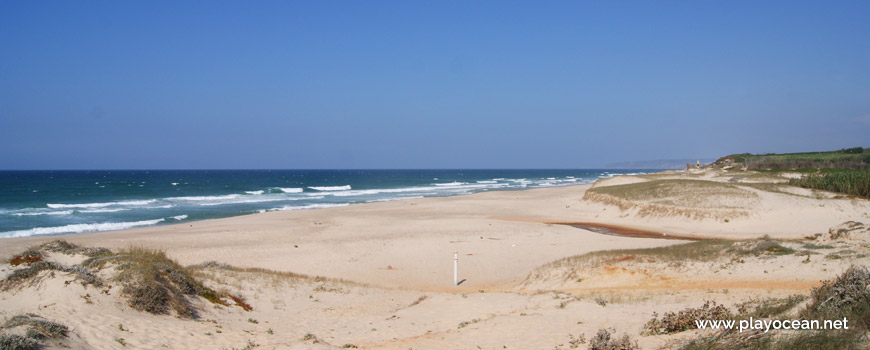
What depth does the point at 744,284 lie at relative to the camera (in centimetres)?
1095

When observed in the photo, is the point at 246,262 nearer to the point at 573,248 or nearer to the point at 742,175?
the point at 573,248

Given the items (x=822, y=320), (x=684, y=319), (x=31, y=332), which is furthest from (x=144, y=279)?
(x=822, y=320)

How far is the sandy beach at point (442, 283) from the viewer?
8.43m

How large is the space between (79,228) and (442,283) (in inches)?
1098

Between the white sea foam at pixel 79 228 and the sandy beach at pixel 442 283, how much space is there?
21.7ft

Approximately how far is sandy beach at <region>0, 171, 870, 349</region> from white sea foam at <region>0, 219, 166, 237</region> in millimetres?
6616

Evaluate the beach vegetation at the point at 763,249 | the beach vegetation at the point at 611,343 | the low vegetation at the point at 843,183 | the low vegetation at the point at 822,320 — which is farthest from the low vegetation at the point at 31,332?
the low vegetation at the point at 843,183

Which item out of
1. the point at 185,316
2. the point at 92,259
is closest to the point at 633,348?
the point at 185,316

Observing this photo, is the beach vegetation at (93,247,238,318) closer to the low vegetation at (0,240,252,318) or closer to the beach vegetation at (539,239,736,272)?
the low vegetation at (0,240,252,318)

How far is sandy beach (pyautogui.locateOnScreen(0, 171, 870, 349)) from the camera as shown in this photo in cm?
843

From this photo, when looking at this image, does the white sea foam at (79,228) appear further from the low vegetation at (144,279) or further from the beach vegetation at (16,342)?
the beach vegetation at (16,342)

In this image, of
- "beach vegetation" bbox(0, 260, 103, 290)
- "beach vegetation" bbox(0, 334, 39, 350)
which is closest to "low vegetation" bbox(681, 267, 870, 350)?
"beach vegetation" bbox(0, 334, 39, 350)

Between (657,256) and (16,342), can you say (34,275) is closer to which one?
(16,342)

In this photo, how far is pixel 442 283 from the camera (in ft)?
51.4
